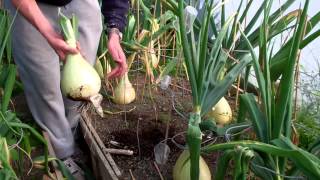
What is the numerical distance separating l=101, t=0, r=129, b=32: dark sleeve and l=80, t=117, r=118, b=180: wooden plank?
16.6 inches

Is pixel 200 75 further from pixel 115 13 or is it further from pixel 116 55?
pixel 115 13

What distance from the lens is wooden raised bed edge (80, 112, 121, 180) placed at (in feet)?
5.41

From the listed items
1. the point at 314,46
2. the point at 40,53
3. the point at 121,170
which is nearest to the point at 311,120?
the point at 314,46

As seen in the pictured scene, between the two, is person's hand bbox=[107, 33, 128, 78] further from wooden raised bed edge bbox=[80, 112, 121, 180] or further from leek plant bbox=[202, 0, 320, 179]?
leek plant bbox=[202, 0, 320, 179]

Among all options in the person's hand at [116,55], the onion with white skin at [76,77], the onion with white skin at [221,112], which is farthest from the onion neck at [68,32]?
the onion with white skin at [221,112]

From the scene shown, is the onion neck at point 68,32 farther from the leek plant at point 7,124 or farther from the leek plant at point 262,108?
the leek plant at point 262,108

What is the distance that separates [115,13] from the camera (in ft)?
6.03

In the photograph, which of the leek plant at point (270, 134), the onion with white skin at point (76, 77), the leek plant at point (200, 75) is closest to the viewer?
the leek plant at point (270, 134)

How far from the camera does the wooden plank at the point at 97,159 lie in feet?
5.40

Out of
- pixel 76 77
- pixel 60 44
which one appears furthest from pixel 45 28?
pixel 76 77

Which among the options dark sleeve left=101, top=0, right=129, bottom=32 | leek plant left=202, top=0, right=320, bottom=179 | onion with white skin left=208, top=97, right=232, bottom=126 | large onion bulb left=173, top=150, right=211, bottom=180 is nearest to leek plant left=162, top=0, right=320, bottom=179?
leek plant left=202, top=0, right=320, bottom=179

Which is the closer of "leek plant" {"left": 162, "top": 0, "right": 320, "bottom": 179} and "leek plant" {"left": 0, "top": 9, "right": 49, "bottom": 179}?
"leek plant" {"left": 162, "top": 0, "right": 320, "bottom": 179}

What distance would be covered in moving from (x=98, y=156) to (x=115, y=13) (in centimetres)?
52

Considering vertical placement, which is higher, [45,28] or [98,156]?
[45,28]
